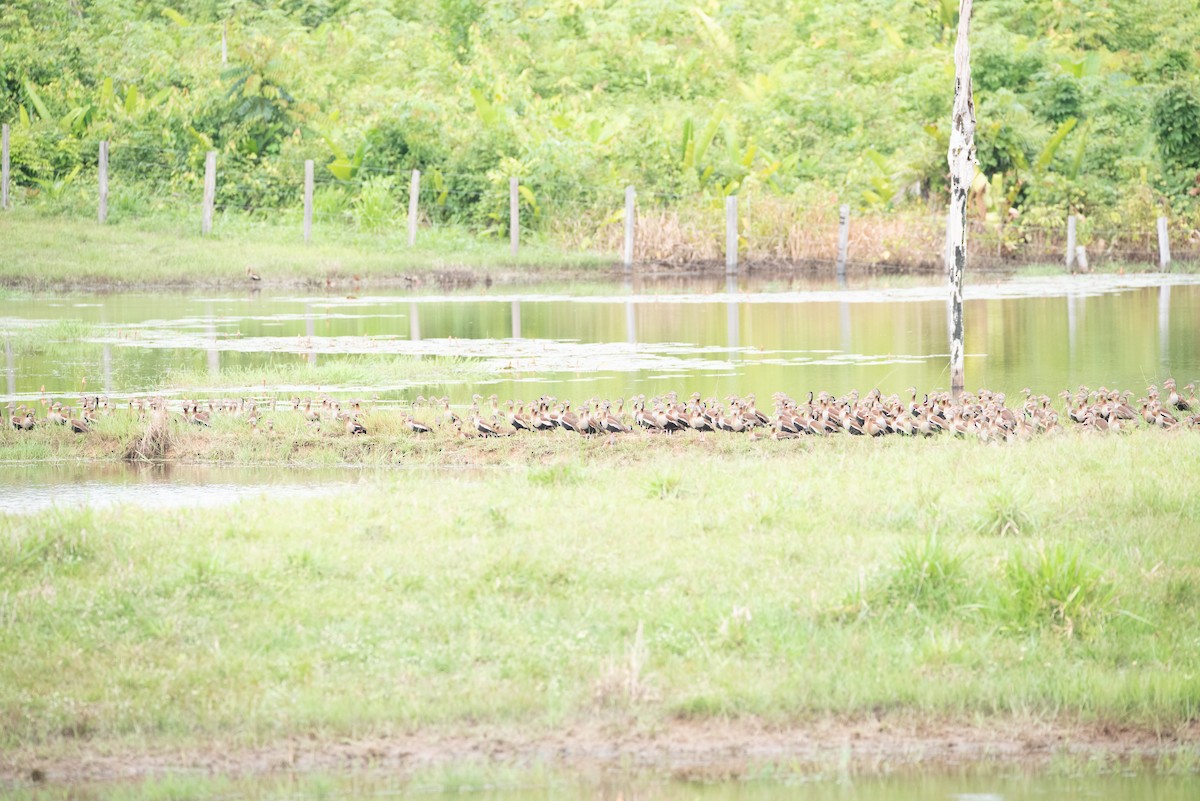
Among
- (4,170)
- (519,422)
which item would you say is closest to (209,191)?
(4,170)

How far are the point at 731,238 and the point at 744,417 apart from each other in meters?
22.6

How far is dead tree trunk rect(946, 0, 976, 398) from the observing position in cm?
1534

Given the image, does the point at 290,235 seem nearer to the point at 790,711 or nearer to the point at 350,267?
the point at 350,267

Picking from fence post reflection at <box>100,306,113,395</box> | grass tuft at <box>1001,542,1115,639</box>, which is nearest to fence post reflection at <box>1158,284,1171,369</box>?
grass tuft at <box>1001,542,1115,639</box>

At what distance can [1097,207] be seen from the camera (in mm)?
39188

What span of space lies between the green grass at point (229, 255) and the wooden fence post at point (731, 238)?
2661mm

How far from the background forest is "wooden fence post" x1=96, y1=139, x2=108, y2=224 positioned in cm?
89

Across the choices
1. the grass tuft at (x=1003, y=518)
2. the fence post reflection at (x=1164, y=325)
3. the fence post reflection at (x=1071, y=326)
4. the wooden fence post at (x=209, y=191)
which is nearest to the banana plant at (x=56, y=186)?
the wooden fence post at (x=209, y=191)

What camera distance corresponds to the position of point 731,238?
36500mm

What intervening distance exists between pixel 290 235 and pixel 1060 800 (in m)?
31.7

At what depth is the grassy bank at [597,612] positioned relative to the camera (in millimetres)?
7266

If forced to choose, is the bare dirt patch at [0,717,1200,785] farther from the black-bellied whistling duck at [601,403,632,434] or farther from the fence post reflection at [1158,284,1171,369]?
the fence post reflection at [1158,284,1171,369]

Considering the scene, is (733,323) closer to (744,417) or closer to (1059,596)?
(744,417)

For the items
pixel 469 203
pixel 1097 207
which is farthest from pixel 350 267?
pixel 1097 207
